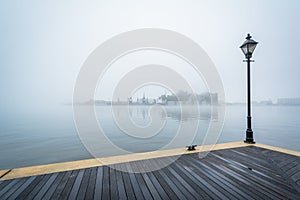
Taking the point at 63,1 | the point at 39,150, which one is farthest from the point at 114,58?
the point at 63,1

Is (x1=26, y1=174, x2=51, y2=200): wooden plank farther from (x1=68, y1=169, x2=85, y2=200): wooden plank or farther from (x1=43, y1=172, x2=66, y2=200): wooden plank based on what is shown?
(x1=68, y1=169, x2=85, y2=200): wooden plank

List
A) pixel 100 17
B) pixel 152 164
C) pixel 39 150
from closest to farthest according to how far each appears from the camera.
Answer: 1. pixel 152 164
2. pixel 39 150
3. pixel 100 17

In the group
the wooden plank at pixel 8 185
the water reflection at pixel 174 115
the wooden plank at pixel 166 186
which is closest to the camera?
the wooden plank at pixel 166 186

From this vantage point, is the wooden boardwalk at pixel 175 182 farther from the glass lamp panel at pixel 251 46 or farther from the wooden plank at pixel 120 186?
the glass lamp panel at pixel 251 46

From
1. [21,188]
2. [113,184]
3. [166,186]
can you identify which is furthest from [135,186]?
[21,188]

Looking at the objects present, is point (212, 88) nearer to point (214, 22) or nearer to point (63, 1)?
point (214, 22)

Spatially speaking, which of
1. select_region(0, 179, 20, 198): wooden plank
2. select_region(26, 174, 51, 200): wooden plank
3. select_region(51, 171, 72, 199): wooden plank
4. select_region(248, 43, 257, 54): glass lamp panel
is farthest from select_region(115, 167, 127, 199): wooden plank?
select_region(248, 43, 257, 54): glass lamp panel

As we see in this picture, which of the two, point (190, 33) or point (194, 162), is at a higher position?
point (190, 33)

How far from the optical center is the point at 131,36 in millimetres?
6273

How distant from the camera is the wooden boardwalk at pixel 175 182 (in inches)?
69.7

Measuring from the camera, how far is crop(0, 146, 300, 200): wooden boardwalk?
177 cm

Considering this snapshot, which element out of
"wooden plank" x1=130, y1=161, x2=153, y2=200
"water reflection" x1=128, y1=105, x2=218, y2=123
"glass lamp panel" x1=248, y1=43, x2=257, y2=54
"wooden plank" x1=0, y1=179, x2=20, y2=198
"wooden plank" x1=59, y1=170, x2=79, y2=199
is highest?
"glass lamp panel" x1=248, y1=43, x2=257, y2=54

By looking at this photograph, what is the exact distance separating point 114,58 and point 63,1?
11.1 m

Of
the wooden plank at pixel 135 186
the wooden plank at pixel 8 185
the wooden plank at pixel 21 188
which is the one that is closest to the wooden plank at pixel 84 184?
the wooden plank at pixel 135 186
